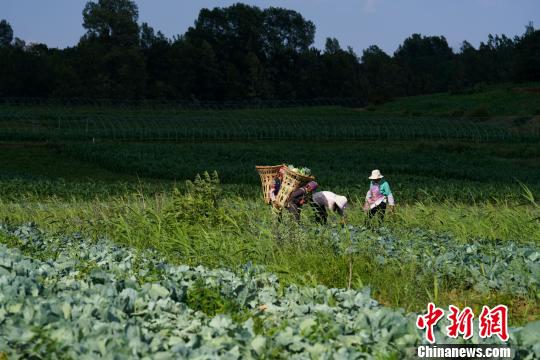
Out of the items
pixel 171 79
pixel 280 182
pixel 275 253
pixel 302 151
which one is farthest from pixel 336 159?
pixel 171 79

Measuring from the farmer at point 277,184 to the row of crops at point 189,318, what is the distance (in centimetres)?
503

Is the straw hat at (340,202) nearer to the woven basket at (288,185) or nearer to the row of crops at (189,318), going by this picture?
the woven basket at (288,185)

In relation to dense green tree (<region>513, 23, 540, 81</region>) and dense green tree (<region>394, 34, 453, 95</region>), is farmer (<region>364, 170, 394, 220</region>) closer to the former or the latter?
dense green tree (<region>513, 23, 540, 81</region>)

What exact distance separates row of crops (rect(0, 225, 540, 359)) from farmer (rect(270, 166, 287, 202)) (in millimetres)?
5033

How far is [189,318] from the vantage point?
650cm

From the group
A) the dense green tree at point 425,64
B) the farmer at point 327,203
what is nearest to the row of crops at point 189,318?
the farmer at point 327,203

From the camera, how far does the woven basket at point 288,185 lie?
13109 millimetres

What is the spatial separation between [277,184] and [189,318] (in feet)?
25.2

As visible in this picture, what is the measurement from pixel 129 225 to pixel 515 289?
21.0 ft

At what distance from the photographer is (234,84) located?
303 ft

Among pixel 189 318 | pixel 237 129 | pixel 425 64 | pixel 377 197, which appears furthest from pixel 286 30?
pixel 189 318

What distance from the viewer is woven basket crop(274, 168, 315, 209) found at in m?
13.1

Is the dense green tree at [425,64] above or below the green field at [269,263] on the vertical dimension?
above

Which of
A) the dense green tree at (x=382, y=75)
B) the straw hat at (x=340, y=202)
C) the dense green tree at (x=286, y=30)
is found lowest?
the straw hat at (x=340, y=202)
